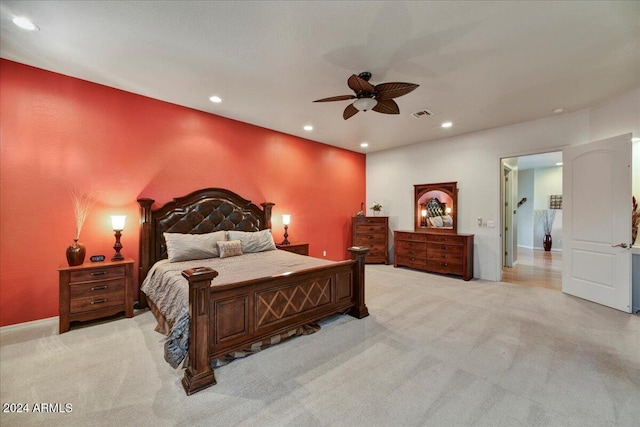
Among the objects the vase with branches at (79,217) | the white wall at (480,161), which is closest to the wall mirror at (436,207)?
the white wall at (480,161)

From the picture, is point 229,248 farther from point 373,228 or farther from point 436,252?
point 436,252

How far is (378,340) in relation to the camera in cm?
263

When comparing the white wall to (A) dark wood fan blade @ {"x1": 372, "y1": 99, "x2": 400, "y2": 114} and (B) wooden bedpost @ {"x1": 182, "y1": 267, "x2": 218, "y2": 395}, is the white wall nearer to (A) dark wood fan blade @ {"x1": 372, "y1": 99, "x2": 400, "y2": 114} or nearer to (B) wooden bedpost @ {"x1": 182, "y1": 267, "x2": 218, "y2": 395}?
(A) dark wood fan blade @ {"x1": 372, "y1": 99, "x2": 400, "y2": 114}

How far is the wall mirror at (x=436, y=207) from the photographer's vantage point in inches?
215

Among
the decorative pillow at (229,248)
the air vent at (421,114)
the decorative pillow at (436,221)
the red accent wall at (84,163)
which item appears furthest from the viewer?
the decorative pillow at (436,221)

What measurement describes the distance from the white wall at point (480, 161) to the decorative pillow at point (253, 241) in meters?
3.64

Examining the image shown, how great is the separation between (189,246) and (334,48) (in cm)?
300

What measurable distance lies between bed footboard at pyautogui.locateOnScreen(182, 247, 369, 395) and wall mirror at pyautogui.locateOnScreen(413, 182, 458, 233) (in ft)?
10.5

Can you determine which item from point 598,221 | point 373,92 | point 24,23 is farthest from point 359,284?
point 24,23

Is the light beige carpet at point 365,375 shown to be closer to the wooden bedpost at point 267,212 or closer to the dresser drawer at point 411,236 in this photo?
the wooden bedpost at point 267,212

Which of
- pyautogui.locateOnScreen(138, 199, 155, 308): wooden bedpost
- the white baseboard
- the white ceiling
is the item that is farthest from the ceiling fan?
the white baseboard

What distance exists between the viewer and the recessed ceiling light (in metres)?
2.17

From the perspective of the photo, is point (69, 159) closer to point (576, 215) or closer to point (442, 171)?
point (442, 171)

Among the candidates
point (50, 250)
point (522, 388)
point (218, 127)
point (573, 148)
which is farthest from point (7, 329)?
point (573, 148)
